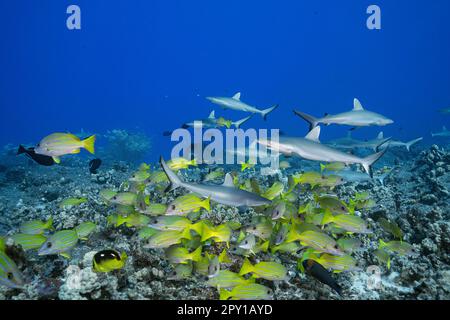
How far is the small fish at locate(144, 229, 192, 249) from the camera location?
13.2 ft

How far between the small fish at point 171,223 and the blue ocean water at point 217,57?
13642cm

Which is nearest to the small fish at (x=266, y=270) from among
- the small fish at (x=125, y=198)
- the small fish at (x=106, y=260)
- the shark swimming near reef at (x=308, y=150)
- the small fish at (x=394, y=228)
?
the small fish at (x=106, y=260)

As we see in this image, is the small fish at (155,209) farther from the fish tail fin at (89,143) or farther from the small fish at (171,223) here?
the fish tail fin at (89,143)

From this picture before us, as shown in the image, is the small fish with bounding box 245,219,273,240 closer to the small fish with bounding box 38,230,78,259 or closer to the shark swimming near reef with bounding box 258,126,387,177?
the shark swimming near reef with bounding box 258,126,387,177

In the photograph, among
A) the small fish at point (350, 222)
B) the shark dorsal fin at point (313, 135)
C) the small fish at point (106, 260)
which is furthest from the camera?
the shark dorsal fin at point (313, 135)

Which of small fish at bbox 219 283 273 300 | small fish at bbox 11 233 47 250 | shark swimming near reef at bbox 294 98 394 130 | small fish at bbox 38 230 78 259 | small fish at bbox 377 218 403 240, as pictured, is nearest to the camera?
small fish at bbox 219 283 273 300

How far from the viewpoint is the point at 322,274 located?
383 centimetres

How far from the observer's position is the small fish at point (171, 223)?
427 centimetres

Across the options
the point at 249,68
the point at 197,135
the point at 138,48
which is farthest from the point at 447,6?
the point at 197,135

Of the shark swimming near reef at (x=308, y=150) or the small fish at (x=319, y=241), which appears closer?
the small fish at (x=319, y=241)

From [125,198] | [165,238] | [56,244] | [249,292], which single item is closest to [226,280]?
[249,292]

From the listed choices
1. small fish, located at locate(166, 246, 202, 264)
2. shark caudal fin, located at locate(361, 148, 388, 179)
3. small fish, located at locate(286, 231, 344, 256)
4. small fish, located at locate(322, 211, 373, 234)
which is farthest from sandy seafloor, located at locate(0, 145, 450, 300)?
shark caudal fin, located at locate(361, 148, 388, 179)

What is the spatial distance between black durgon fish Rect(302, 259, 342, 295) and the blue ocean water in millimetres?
137367

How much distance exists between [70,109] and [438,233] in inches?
7863
